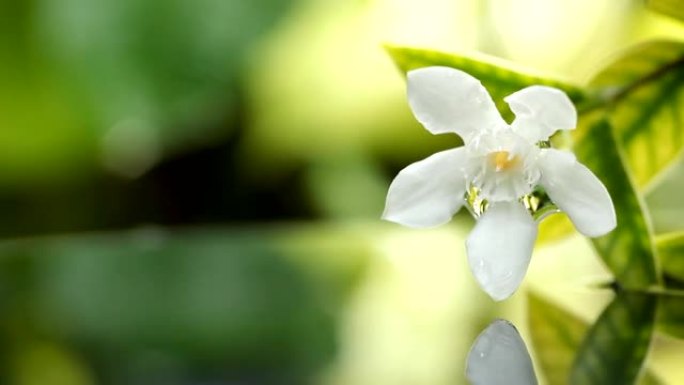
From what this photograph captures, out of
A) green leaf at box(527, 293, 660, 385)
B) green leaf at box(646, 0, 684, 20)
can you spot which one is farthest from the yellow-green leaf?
green leaf at box(646, 0, 684, 20)

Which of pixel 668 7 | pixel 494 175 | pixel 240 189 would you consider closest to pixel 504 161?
pixel 494 175

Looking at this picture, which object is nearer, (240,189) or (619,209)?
(619,209)

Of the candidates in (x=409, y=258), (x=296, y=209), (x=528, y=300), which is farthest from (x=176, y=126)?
(x=528, y=300)

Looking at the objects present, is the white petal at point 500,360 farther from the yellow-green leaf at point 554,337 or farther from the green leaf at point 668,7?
the green leaf at point 668,7

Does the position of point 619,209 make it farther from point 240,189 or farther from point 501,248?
point 240,189

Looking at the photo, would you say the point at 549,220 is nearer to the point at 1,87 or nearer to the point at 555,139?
the point at 555,139

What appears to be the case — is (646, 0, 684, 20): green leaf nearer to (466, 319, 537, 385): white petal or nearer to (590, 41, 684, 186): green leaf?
(590, 41, 684, 186): green leaf
